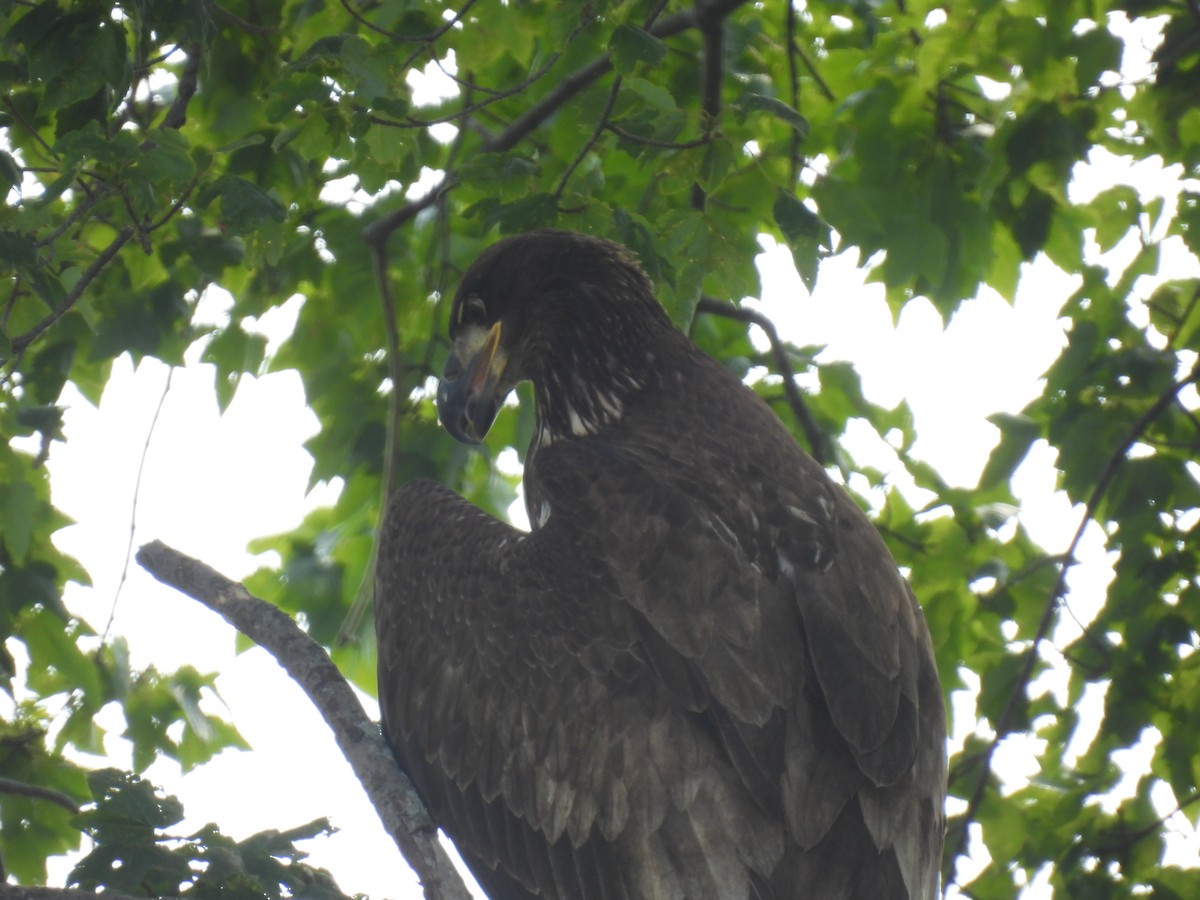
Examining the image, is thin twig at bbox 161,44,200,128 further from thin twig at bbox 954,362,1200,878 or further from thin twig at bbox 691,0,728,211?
thin twig at bbox 954,362,1200,878

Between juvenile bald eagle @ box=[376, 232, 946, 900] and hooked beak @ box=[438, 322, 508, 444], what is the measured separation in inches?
14.2

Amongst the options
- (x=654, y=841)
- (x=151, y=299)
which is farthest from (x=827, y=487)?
(x=151, y=299)

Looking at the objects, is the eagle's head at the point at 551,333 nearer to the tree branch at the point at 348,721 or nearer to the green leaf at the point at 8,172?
the tree branch at the point at 348,721

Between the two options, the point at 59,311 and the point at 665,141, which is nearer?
the point at 59,311

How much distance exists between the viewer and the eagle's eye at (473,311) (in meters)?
5.39

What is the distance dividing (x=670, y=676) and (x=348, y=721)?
2.84 feet

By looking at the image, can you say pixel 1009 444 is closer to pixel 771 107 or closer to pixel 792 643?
pixel 771 107

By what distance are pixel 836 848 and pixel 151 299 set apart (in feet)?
12.6

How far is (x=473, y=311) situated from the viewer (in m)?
5.40

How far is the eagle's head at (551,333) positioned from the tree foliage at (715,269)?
0.27m

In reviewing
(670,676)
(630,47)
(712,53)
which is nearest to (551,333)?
(712,53)

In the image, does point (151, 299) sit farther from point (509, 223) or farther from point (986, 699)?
point (986, 699)

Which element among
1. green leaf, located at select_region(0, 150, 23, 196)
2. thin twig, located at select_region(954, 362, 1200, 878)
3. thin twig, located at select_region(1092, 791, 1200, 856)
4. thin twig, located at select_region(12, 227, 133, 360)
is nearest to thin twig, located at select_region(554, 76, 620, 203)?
thin twig, located at select_region(12, 227, 133, 360)

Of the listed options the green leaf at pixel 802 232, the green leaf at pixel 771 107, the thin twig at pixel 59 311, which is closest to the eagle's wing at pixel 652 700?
the green leaf at pixel 802 232
